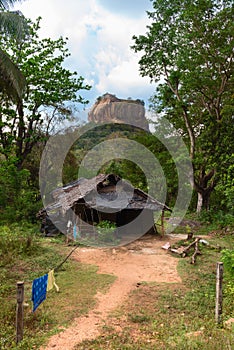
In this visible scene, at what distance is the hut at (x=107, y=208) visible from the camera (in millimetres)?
15086

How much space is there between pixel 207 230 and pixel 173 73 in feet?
32.0

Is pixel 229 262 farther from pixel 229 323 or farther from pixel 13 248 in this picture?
pixel 13 248

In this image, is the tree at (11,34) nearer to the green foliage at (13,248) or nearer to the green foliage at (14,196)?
the green foliage at (13,248)

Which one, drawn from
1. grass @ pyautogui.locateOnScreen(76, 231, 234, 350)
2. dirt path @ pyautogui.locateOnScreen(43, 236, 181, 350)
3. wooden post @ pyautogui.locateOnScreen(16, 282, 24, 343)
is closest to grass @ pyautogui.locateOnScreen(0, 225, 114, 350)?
wooden post @ pyautogui.locateOnScreen(16, 282, 24, 343)

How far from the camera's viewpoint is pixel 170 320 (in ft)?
20.1

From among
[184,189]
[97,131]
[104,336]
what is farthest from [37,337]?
[97,131]

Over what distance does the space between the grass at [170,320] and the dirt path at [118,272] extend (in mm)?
273

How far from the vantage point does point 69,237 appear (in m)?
14.4

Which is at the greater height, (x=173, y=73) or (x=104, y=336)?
(x=173, y=73)

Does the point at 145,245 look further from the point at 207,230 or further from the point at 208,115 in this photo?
the point at 208,115

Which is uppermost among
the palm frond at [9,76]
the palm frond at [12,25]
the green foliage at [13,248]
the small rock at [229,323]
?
the palm frond at [12,25]

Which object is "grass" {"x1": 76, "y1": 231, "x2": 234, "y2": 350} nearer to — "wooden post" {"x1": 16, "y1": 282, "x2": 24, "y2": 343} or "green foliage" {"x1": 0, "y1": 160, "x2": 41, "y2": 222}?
"wooden post" {"x1": 16, "y1": 282, "x2": 24, "y2": 343}

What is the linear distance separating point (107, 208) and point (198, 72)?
9.12 meters

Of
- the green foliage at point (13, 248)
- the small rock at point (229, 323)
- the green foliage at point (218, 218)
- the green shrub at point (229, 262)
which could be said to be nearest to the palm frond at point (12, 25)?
the green foliage at point (13, 248)
